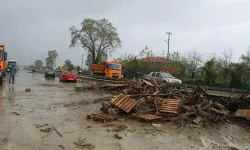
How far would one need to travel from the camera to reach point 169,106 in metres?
8.95

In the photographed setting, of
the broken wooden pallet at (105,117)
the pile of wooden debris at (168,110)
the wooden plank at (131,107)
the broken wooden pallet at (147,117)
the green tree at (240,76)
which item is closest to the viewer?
the broken wooden pallet at (105,117)

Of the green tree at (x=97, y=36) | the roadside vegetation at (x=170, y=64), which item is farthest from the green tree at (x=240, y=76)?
the green tree at (x=97, y=36)

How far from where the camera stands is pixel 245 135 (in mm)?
7562

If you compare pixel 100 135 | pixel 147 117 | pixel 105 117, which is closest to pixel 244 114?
pixel 147 117

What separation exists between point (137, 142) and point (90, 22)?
51.3 meters

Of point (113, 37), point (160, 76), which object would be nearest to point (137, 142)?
point (160, 76)

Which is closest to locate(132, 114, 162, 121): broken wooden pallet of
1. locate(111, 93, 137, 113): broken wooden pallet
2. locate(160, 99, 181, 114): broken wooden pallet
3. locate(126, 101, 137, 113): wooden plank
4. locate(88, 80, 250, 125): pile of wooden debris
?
locate(88, 80, 250, 125): pile of wooden debris

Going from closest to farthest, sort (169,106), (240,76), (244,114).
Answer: (244,114)
(169,106)
(240,76)

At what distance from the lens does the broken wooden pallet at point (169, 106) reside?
867cm

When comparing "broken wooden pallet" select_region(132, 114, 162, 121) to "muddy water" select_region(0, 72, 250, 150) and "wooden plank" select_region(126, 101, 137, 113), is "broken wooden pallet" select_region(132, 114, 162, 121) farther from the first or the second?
"wooden plank" select_region(126, 101, 137, 113)

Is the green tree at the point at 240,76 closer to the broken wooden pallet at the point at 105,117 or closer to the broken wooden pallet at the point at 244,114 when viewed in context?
the broken wooden pallet at the point at 244,114

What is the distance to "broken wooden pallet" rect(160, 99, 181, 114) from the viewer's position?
28.5 feet

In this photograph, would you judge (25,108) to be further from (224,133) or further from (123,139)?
(224,133)

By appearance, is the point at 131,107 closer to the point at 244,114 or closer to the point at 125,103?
the point at 125,103
